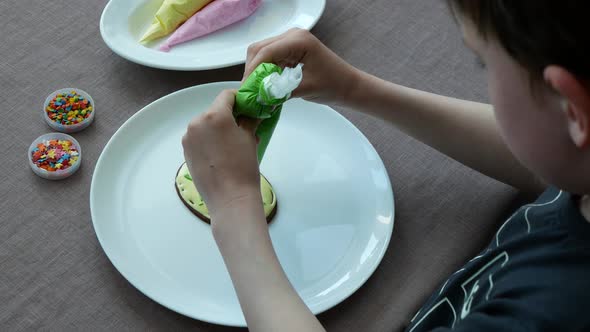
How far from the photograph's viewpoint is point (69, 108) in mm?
914

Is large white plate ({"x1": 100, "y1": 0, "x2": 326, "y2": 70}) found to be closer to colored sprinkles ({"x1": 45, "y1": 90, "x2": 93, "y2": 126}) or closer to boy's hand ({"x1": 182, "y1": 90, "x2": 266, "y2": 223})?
colored sprinkles ({"x1": 45, "y1": 90, "x2": 93, "y2": 126})

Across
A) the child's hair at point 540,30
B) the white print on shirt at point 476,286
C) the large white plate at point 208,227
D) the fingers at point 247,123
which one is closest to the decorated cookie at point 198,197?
the large white plate at point 208,227

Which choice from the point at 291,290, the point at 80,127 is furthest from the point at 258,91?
the point at 80,127

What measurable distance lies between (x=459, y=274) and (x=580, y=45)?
14.2 inches

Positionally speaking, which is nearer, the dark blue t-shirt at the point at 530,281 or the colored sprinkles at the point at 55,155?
the dark blue t-shirt at the point at 530,281

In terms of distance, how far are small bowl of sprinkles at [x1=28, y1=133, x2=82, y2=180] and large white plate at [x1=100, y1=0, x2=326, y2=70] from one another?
0.16m

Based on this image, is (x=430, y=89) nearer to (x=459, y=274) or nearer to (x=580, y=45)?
(x=459, y=274)

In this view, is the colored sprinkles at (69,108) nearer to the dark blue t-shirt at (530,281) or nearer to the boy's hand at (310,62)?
the boy's hand at (310,62)

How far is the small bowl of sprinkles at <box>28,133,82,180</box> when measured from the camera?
848 mm

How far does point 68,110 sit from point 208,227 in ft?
0.91

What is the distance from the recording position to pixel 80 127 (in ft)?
2.96

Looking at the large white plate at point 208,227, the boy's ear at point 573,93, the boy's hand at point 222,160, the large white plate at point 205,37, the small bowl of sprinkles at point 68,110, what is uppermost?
the boy's ear at point 573,93

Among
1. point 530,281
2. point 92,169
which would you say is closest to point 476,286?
point 530,281

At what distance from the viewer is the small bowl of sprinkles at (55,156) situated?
0.85m
